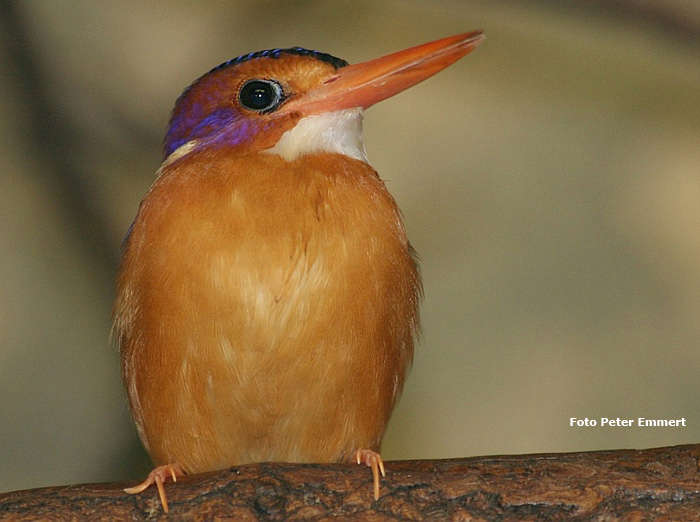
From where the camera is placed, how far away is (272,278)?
255 centimetres

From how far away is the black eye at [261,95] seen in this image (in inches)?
111

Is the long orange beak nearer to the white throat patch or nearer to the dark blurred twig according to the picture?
the white throat patch

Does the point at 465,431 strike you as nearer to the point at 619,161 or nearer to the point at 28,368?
the point at 619,161

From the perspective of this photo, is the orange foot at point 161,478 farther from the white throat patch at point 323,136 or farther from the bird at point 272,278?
the white throat patch at point 323,136

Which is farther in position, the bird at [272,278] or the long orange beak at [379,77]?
the long orange beak at [379,77]

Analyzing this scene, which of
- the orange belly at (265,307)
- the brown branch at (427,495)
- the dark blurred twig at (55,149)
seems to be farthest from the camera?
the dark blurred twig at (55,149)

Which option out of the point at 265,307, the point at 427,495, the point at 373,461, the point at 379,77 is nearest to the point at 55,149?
the point at 379,77

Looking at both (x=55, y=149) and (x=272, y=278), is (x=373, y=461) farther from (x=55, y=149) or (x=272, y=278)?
(x=55, y=149)

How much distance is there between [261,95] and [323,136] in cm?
21

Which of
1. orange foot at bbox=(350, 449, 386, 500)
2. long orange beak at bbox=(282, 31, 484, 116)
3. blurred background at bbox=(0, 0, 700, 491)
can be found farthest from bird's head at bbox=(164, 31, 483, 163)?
blurred background at bbox=(0, 0, 700, 491)

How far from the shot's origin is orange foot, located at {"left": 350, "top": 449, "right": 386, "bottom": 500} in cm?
235

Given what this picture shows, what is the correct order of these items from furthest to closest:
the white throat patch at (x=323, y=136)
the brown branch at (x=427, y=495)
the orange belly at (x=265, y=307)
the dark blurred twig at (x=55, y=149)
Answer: the dark blurred twig at (x=55, y=149), the white throat patch at (x=323, y=136), the orange belly at (x=265, y=307), the brown branch at (x=427, y=495)

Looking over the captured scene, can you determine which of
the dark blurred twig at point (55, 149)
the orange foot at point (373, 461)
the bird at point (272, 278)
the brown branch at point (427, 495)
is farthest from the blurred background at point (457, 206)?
the brown branch at point (427, 495)

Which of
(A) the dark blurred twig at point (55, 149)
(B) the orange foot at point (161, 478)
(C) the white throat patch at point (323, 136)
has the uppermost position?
(A) the dark blurred twig at point (55, 149)
